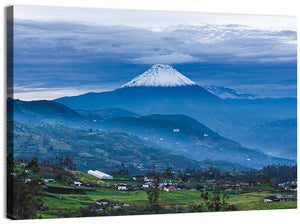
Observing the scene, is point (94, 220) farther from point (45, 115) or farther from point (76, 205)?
point (45, 115)

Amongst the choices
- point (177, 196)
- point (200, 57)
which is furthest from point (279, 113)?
point (177, 196)

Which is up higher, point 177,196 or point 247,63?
point 247,63

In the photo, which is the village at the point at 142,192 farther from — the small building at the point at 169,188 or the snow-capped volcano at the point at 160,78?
the snow-capped volcano at the point at 160,78

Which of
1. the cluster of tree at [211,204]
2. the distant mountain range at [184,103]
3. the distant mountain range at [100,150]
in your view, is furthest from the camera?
the distant mountain range at [184,103]

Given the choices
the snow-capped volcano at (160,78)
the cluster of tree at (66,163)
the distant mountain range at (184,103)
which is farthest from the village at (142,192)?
the snow-capped volcano at (160,78)

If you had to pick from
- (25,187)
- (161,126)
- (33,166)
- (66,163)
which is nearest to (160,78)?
(161,126)

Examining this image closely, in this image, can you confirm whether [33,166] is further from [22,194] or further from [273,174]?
[273,174]
